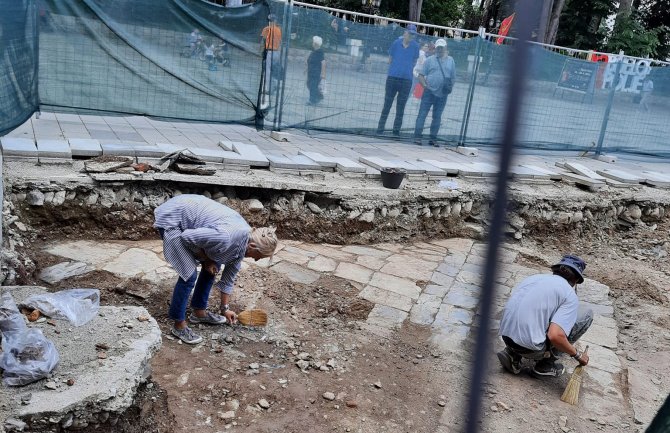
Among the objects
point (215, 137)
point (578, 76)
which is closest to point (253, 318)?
point (215, 137)

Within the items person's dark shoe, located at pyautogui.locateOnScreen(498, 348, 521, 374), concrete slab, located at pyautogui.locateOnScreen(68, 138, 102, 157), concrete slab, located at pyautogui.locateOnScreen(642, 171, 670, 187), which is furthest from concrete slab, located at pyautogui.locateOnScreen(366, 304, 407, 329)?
concrete slab, located at pyautogui.locateOnScreen(642, 171, 670, 187)

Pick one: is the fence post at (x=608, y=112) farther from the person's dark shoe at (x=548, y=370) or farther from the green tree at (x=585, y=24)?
the green tree at (x=585, y=24)

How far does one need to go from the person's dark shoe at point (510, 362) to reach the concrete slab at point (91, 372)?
2643mm

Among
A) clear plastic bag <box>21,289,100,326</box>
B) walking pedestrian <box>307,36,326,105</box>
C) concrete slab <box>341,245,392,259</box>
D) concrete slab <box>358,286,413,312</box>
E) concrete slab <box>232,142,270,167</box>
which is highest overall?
walking pedestrian <box>307,36,326,105</box>

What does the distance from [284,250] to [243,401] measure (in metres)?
2.50

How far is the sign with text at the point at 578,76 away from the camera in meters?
10.1

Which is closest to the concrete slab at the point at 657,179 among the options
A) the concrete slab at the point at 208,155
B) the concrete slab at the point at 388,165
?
the concrete slab at the point at 388,165

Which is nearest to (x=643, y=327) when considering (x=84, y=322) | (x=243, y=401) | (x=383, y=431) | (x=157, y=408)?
(x=383, y=431)

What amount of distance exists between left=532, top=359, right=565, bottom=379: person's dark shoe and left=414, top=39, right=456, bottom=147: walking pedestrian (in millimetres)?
5607

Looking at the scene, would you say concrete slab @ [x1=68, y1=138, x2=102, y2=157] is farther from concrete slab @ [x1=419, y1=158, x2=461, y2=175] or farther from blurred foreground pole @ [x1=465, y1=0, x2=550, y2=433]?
blurred foreground pole @ [x1=465, y1=0, x2=550, y2=433]

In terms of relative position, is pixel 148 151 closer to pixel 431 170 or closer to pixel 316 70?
pixel 316 70

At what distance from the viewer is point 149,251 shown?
17.9 feet

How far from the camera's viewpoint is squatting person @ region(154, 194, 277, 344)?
3961 mm

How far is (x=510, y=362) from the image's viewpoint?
4641 millimetres
